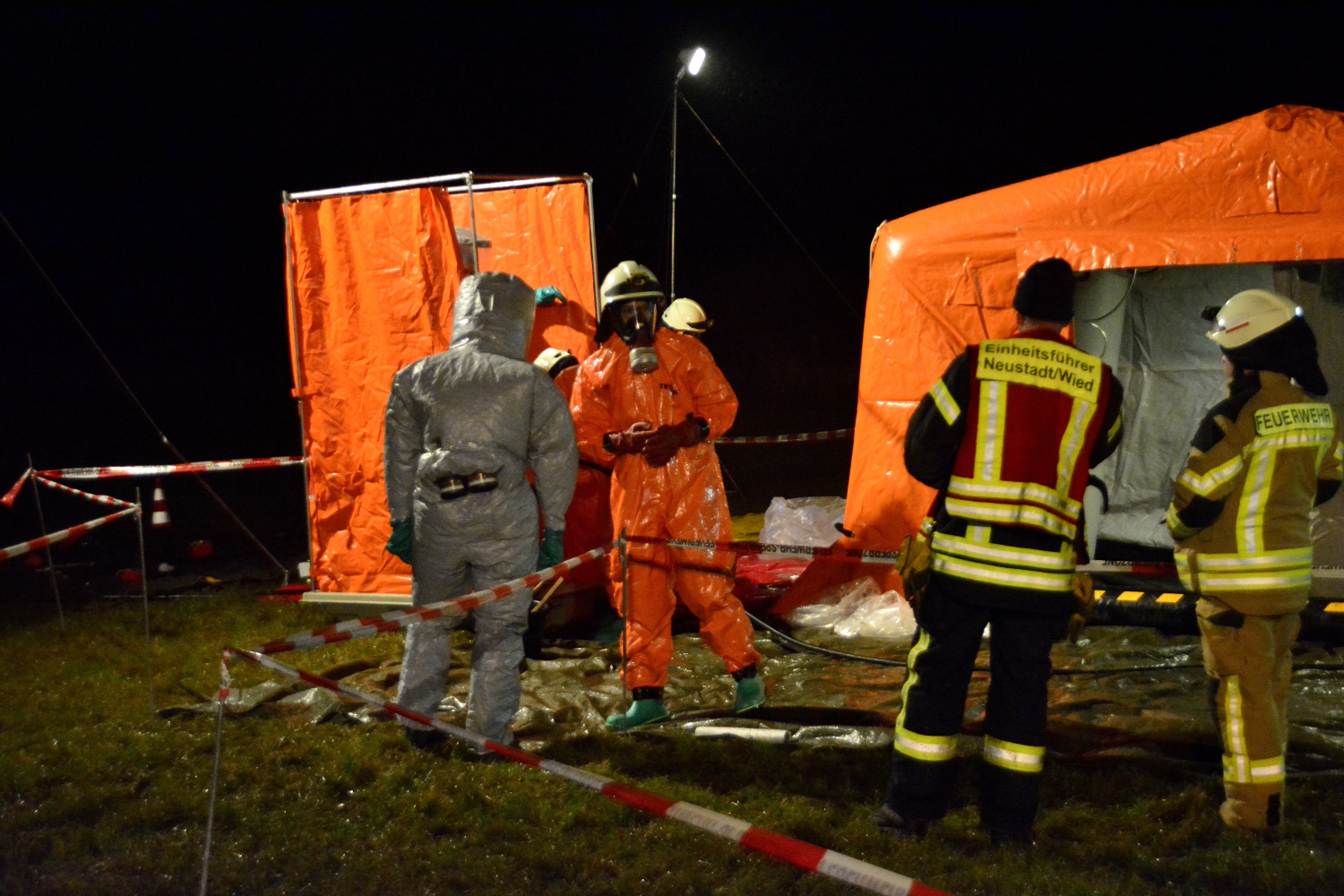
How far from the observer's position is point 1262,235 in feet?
16.4

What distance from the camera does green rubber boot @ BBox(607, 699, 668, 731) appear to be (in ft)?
13.6

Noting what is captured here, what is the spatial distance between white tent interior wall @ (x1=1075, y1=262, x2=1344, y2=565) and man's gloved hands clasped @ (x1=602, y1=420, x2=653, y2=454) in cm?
386

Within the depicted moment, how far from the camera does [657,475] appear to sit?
4285 millimetres

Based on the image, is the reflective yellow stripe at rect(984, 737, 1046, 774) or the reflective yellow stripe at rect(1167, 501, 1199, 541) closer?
the reflective yellow stripe at rect(984, 737, 1046, 774)

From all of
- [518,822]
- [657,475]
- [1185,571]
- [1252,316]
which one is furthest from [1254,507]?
[518,822]

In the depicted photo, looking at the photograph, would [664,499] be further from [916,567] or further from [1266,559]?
[1266,559]

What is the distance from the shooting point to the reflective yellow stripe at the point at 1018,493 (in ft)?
9.05

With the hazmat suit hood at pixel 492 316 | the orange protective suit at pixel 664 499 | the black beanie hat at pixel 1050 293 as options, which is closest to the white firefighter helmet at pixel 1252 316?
the black beanie hat at pixel 1050 293

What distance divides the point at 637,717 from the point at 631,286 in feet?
6.55

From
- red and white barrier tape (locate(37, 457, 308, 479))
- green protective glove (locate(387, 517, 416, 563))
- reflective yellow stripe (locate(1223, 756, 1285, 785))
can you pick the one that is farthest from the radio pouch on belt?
red and white barrier tape (locate(37, 457, 308, 479))

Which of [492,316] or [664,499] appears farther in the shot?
[664,499]

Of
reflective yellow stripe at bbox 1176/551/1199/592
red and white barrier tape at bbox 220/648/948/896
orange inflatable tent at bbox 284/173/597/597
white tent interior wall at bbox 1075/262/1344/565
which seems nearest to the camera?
red and white barrier tape at bbox 220/648/948/896

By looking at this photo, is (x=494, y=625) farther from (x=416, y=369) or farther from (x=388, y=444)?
(x=416, y=369)

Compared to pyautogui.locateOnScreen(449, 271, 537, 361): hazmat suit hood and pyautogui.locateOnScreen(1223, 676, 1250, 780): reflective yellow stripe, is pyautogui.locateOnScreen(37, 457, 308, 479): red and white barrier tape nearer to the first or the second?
pyautogui.locateOnScreen(449, 271, 537, 361): hazmat suit hood
